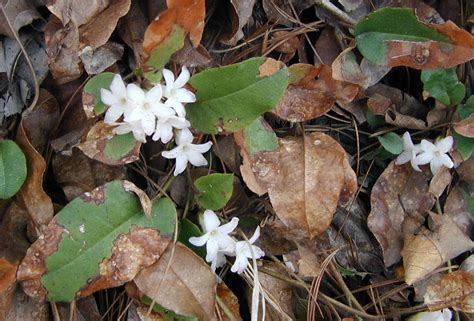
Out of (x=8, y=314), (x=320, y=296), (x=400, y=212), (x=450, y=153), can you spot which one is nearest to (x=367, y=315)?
(x=320, y=296)

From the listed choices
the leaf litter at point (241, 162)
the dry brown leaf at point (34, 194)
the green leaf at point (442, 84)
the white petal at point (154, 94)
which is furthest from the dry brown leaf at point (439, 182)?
the dry brown leaf at point (34, 194)

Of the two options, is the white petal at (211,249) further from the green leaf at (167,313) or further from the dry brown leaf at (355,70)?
the dry brown leaf at (355,70)

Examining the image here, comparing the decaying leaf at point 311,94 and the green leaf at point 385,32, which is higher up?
the green leaf at point 385,32

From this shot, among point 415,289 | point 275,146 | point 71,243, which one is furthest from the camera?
point 415,289

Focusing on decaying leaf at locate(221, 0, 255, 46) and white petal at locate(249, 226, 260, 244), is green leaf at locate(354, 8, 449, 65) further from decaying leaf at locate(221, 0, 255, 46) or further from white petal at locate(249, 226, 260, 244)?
white petal at locate(249, 226, 260, 244)

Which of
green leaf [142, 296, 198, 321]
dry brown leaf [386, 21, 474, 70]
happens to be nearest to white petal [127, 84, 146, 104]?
green leaf [142, 296, 198, 321]

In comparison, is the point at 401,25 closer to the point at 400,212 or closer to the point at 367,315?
the point at 400,212
